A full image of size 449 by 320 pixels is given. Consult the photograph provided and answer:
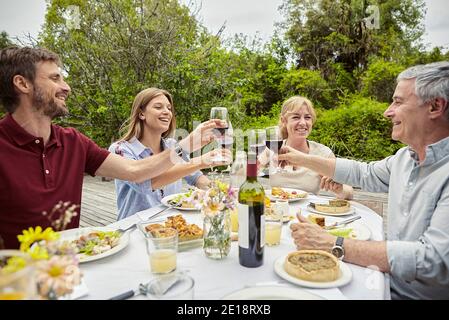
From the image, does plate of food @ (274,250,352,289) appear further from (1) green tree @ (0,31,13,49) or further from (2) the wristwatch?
(1) green tree @ (0,31,13,49)

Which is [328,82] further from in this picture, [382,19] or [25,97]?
[25,97]

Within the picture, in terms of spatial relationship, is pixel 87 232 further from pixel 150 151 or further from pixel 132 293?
pixel 150 151

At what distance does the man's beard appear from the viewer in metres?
1.79

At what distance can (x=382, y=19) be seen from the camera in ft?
33.3

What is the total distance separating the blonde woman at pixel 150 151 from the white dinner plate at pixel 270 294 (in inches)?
50.2

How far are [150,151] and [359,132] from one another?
19.5ft

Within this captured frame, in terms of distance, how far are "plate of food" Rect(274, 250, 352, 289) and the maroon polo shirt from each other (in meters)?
1.34

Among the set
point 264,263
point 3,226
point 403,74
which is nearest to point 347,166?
point 403,74

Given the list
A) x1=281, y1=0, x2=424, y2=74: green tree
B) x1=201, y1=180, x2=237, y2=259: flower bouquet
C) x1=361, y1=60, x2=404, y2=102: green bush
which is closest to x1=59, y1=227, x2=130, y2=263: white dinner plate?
x1=201, y1=180, x2=237, y2=259: flower bouquet

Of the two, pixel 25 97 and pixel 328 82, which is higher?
pixel 328 82

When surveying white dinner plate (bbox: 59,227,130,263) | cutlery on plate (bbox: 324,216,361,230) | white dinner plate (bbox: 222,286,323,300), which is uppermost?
white dinner plate (bbox: 59,227,130,263)

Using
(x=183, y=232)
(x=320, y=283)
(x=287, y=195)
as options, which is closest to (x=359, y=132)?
(x=287, y=195)
